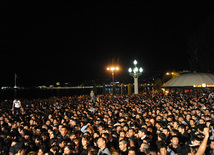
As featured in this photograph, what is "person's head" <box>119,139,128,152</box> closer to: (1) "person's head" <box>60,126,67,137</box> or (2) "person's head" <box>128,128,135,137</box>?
(2) "person's head" <box>128,128,135,137</box>

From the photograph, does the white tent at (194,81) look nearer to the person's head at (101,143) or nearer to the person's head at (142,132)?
the person's head at (142,132)

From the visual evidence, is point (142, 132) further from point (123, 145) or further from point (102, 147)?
point (102, 147)

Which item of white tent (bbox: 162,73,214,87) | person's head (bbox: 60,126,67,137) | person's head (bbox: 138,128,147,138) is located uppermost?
white tent (bbox: 162,73,214,87)

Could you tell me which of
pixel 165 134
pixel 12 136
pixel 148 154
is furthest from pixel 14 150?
pixel 165 134

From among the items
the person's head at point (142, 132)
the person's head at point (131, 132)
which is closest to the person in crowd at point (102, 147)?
the person's head at point (131, 132)

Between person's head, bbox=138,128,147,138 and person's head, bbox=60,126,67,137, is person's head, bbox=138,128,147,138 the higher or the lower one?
the higher one

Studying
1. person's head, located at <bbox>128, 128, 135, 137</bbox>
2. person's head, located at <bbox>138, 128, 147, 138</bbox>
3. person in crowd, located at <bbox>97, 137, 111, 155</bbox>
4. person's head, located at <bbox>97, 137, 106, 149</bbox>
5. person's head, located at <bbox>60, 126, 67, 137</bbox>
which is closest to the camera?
person in crowd, located at <bbox>97, 137, 111, 155</bbox>

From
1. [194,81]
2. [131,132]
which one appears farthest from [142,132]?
[194,81]

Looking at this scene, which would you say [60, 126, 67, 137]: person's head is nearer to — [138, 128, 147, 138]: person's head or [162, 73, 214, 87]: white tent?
[138, 128, 147, 138]: person's head

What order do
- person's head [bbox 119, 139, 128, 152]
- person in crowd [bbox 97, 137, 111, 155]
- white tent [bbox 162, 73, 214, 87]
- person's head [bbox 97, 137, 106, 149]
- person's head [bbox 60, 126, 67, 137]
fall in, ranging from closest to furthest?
person in crowd [bbox 97, 137, 111, 155]
person's head [bbox 97, 137, 106, 149]
person's head [bbox 119, 139, 128, 152]
white tent [bbox 162, 73, 214, 87]
person's head [bbox 60, 126, 67, 137]

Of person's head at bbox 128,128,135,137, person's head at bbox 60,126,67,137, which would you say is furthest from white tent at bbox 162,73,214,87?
person's head at bbox 60,126,67,137

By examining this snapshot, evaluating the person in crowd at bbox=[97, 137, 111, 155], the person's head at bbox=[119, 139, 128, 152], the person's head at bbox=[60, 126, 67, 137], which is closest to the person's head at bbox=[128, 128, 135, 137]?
the person's head at bbox=[119, 139, 128, 152]

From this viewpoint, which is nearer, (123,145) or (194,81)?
(123,145)

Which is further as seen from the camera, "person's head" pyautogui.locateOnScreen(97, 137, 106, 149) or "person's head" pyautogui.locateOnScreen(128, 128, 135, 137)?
"person's head" pyautogui.locateOnScreen(128, 128, 135, 137)
